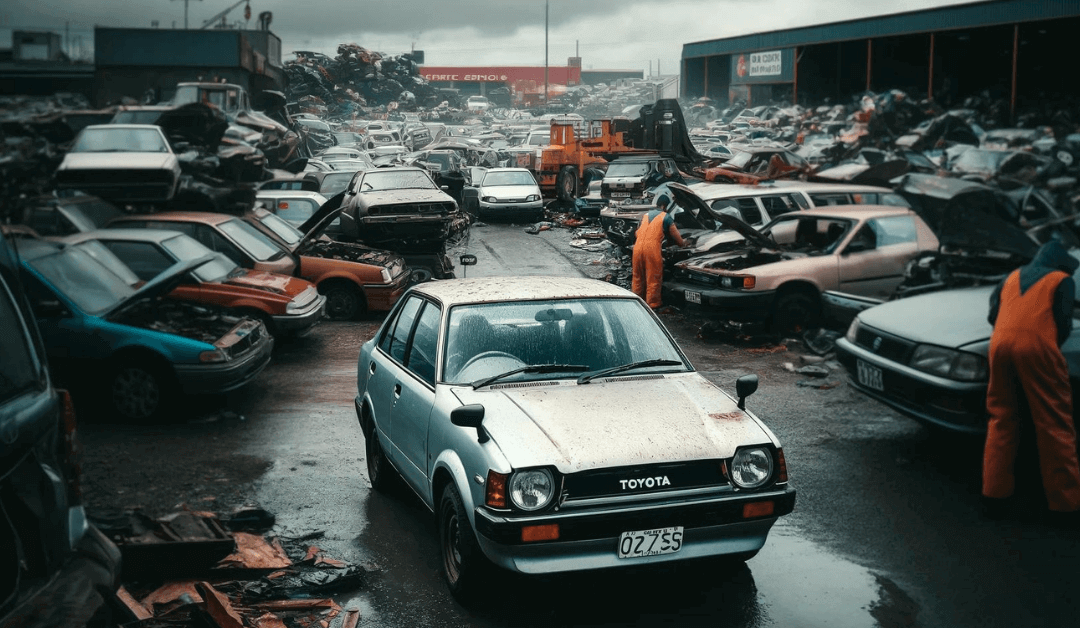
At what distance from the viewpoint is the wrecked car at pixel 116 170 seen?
39.4 ft

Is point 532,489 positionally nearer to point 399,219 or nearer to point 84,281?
point 84,281

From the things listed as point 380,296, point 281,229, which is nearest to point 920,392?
point 380,296

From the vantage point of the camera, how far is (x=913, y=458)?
7.22 meters

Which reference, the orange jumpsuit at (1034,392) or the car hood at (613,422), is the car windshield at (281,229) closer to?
the car hood at (613,422)

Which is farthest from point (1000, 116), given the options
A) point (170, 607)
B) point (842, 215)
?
point (170, 607)

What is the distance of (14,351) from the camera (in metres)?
3.21

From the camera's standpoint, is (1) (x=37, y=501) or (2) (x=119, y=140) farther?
(2) (x=119, y=140)

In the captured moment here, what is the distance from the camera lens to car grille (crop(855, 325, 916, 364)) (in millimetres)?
6879

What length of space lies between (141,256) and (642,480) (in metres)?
7.27

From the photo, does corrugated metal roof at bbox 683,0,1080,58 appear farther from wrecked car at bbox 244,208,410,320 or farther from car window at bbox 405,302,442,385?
car window at bbox 405,302,442,385

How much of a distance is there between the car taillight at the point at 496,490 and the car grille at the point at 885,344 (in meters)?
3.80

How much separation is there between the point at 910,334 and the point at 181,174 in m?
9.77

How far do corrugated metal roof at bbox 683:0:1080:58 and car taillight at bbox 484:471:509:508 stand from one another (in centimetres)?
3048

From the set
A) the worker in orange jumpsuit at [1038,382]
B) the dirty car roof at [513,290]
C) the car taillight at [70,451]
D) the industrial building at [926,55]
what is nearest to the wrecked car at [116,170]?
the dirty car roof at [513,290]
